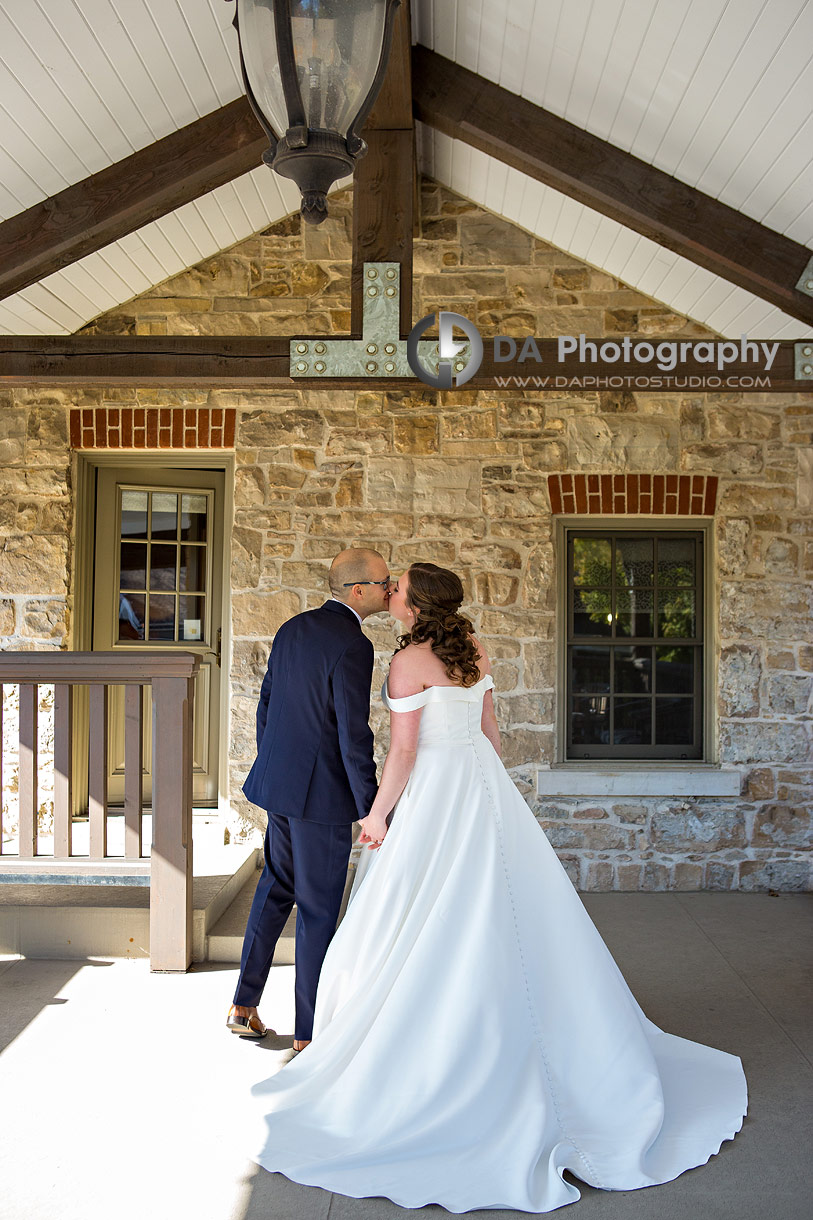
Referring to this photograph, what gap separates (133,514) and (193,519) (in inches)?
14.6

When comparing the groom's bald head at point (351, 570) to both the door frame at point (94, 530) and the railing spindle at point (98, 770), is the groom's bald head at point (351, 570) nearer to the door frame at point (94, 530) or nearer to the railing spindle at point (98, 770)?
the railing spindle at point (98, 770)

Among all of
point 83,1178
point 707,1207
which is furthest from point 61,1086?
point 707,1207

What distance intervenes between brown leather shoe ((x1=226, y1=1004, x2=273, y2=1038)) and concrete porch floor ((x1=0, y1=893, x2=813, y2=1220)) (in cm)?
4

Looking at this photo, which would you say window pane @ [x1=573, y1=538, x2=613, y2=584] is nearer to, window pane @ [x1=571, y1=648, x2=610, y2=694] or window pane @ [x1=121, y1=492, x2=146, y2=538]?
window pane @ [x1=571, y1=648, x2=610, y2=694]

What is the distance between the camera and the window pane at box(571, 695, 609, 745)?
6273 mm

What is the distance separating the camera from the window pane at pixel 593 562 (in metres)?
6.30

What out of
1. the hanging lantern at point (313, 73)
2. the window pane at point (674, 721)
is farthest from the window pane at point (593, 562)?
the hanging lantern at point (313, 73)

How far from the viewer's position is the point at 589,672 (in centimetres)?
629

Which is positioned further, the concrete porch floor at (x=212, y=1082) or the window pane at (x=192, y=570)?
the window pane at (x=192, y=570)

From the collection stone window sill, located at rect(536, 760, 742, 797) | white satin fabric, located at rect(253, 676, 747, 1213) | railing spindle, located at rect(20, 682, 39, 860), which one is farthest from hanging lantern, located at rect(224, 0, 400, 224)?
stone window sill, located at rect(536, 760, 742, 797)

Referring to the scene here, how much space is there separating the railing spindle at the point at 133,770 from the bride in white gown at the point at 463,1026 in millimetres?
1548

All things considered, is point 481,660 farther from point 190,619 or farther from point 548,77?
point 190,619

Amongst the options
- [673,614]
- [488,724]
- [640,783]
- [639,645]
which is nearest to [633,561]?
[673,614]

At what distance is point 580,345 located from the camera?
440 centimetres
